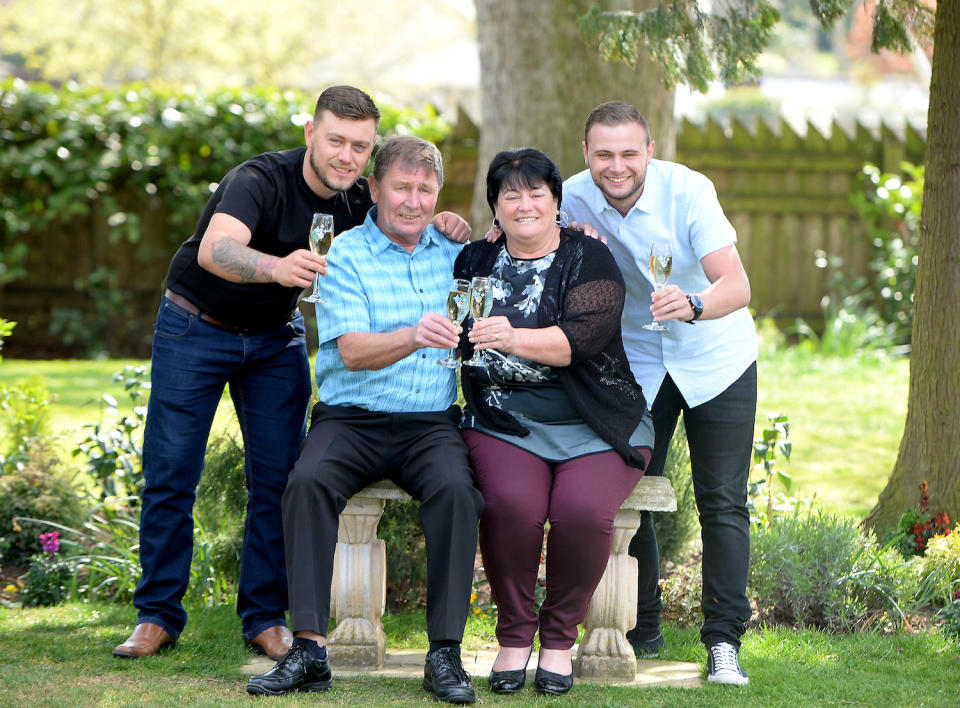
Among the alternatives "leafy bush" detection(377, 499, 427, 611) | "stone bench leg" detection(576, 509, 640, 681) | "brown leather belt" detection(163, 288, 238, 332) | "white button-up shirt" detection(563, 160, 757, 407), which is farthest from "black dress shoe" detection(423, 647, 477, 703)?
"brown leather belt" detection(163, 288, 238, 332)

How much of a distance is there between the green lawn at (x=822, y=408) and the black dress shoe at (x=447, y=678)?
8.00 ft

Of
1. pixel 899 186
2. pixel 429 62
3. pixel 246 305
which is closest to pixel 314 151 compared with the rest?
pixel 246 305

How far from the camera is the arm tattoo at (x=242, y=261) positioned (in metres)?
3.45

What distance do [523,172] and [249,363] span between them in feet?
3.81

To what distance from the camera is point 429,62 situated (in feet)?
95.3

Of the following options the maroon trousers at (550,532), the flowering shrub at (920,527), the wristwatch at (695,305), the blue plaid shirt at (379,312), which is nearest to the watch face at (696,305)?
the wristwatch at (695,305)

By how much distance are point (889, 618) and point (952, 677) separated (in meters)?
0.50

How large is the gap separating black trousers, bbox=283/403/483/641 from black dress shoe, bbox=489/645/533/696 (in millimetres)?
180

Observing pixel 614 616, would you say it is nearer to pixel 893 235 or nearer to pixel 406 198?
pixel 406 198

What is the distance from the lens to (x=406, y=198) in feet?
12.1

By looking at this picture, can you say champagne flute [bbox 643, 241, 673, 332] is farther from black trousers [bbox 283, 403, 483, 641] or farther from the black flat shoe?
the black flat shoe

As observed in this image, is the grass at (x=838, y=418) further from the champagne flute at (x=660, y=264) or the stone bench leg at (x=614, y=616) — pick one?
the champagne flute at (x=660, y=264)

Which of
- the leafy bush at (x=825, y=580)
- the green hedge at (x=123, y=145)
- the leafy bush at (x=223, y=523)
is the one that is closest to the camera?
the leafy bush at (x=825, y=580)

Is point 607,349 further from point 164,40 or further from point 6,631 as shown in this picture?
point 164,40
